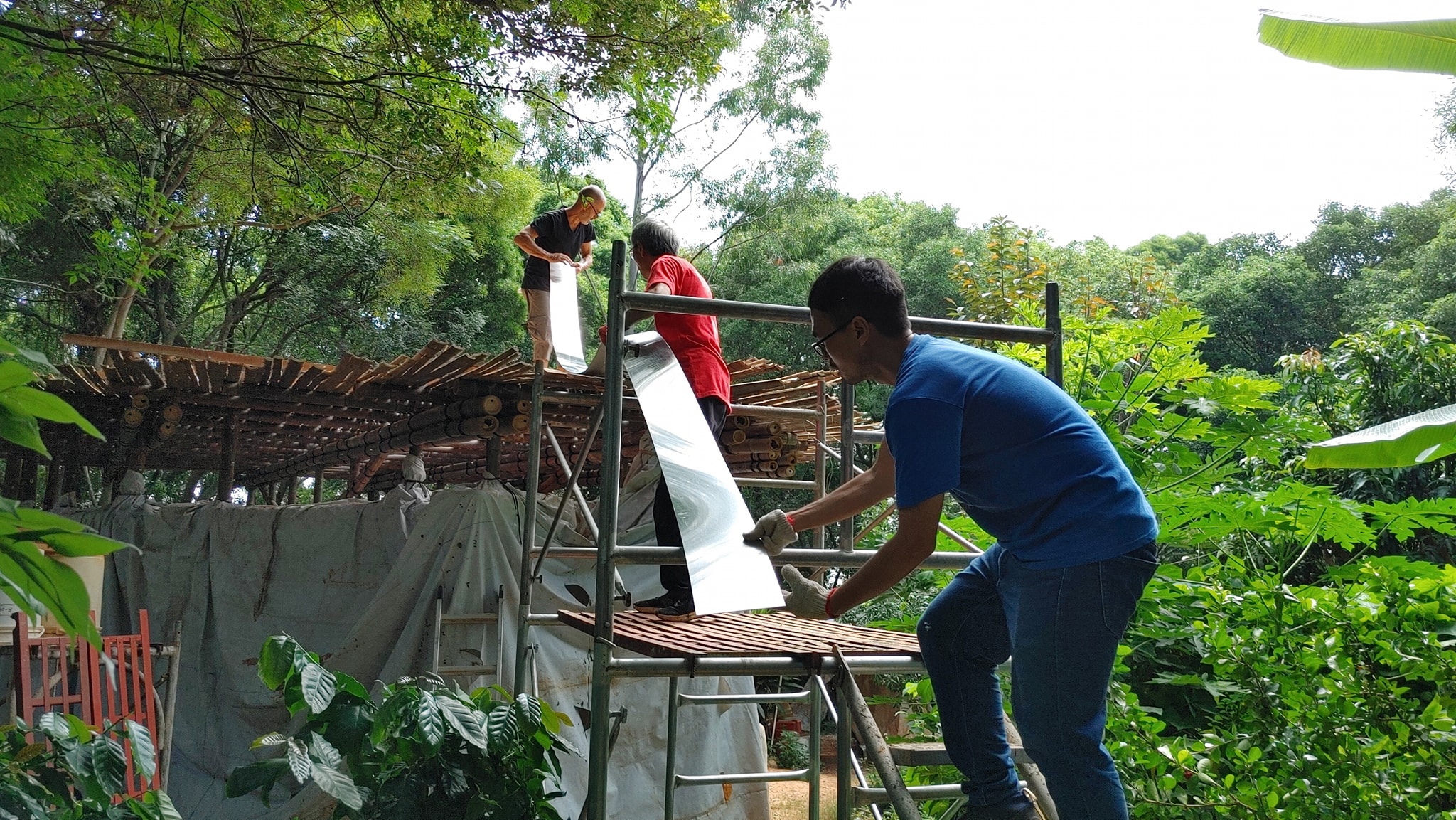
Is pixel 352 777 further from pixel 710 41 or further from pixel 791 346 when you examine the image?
pixel 791 346

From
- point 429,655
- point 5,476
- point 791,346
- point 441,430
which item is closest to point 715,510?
point 429,655

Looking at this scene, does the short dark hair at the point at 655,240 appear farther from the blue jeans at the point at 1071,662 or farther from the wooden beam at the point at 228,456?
the wooden beam at the point at 228,456

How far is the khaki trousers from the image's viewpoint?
213 inches

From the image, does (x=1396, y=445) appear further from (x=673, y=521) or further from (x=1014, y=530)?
(x=673, y=521)

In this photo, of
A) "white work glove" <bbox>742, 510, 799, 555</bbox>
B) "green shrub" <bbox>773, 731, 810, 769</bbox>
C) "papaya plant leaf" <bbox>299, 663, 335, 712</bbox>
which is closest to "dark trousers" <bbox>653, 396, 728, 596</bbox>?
"white work glove" <bbox>742, 510, 799, 555</bbox>

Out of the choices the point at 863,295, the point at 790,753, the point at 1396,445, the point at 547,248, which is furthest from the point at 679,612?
the point at 790,753

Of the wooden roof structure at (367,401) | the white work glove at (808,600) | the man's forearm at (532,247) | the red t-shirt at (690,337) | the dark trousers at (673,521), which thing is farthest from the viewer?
the wooden roof structure at (367,401)

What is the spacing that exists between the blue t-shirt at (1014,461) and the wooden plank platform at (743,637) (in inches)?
22.4

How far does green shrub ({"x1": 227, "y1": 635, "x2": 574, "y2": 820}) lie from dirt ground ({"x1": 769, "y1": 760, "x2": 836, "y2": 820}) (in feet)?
21.4

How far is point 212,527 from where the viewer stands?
8789 mm

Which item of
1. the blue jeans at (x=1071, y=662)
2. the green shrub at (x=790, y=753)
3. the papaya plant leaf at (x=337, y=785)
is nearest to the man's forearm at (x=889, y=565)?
the blue jeans at (x=1071, y=662)

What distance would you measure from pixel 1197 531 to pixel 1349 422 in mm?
5388

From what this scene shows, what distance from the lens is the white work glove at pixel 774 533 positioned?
251 cm

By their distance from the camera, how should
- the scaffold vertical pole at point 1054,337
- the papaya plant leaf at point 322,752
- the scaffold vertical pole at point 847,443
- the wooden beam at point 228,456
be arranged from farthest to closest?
the wooden beam at point 228,456 < the scaffold vertical pole at point 847,443 < the scaffold vertical pole at point 1054,337 < the papaya plant leaf at point 322,752
